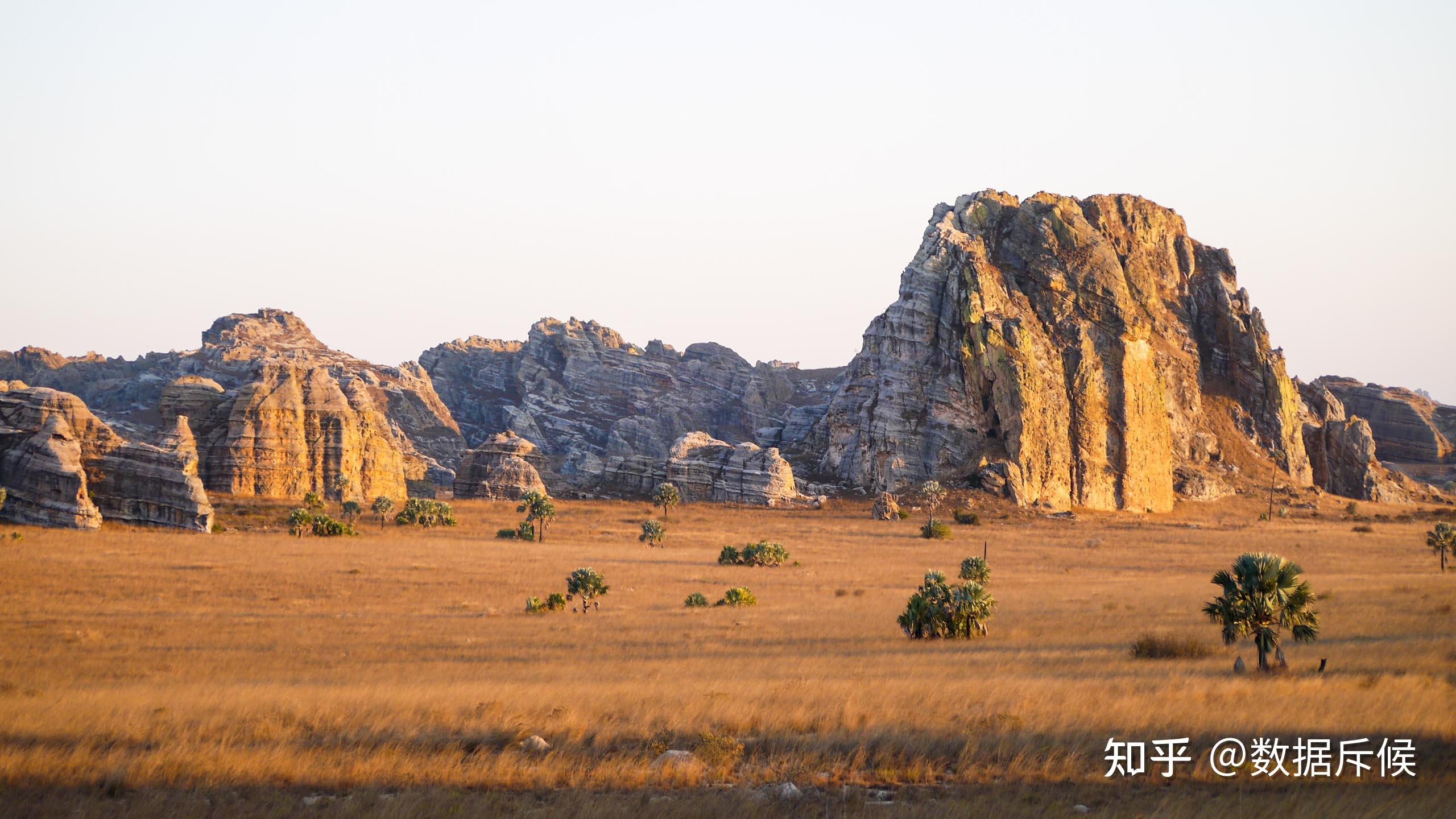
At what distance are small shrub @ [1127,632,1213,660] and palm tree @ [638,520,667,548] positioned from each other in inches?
1601

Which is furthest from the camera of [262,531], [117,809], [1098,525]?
[1098,525]

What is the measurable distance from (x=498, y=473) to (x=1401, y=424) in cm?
13125

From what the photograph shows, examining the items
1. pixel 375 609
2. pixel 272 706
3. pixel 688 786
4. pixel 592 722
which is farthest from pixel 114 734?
pixel 375 609

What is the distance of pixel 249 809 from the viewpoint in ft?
35.6

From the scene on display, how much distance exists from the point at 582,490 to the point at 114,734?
3376 inches

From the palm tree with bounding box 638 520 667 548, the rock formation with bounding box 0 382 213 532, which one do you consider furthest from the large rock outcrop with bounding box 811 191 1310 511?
→ the rock formation with bounding box 0 382 213 532

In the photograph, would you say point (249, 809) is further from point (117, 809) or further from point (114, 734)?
point (114, 734)

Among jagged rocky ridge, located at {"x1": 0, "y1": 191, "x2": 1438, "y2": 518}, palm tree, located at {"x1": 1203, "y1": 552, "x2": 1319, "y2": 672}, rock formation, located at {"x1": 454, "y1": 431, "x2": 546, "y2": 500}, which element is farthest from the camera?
rock formation, located at {"x1": 454, "y1": 431, "x2": 546, "y2": 500}

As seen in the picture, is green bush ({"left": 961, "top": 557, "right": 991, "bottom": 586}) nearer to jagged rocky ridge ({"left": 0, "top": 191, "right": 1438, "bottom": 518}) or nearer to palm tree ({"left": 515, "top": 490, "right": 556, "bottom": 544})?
palm tree ({"left": 515, "top": 490, "right": 556, "bottom": 544})

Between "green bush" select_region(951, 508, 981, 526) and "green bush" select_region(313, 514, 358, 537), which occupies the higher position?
"green bush" select_region(951, 508, 981, 526)

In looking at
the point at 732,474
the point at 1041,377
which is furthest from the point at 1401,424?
the point at 732,474

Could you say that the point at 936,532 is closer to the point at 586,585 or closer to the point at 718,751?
the point at 586,585

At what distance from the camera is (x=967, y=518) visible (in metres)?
77.6

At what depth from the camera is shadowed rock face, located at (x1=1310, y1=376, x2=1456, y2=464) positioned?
140 meters
